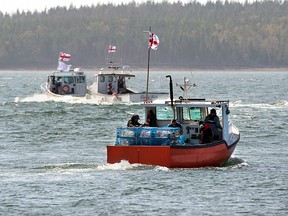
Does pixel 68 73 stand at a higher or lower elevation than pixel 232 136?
lower

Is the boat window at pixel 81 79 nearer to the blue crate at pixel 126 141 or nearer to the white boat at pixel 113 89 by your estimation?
the white boat at pixel 113 89

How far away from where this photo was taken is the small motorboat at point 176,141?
36500 mm

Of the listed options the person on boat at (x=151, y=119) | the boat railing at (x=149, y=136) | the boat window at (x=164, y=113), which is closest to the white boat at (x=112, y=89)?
the boat window at (x=164, y=113)

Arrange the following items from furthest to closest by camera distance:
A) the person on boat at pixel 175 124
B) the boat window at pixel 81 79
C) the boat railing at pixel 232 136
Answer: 1. the boat window at pixel 81 79
2. the boat railing at pixel 232 136
3. the person on boat at pixel 175 124

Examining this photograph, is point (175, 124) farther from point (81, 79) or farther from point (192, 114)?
point (81, 79)

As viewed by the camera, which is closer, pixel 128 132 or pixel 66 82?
pixel 128 132

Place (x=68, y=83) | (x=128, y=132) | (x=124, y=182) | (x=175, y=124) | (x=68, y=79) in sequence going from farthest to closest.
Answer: (x=68, y=83), (x=68, y=79), (x=175, y=124), (x=128, y=132), (x=124, y=182)

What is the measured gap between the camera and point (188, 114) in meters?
39.5

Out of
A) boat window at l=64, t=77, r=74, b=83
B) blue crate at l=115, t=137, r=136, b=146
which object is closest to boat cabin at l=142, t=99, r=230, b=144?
blue crate at l=115, t=137, r=136, b=146

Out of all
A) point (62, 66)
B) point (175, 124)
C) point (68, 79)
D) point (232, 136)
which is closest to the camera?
point (175, 124)

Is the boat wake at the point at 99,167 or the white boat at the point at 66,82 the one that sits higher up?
the boat wake at the point at 99,167

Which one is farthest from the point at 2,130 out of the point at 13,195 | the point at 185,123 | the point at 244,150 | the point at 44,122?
the point at 13,195

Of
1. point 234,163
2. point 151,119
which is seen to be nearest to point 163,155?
point 151,119

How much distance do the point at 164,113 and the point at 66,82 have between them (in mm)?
46649
